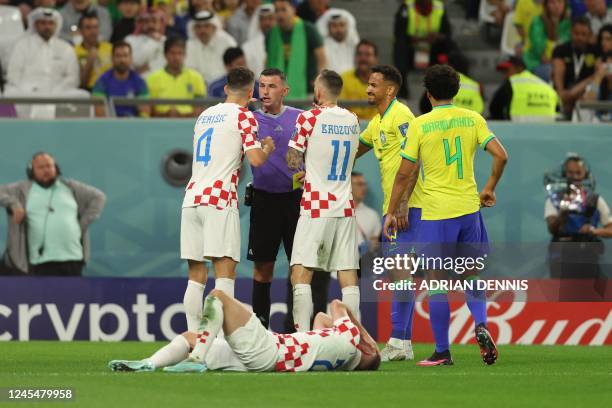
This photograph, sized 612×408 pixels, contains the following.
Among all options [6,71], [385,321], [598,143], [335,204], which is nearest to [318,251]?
[335,204]

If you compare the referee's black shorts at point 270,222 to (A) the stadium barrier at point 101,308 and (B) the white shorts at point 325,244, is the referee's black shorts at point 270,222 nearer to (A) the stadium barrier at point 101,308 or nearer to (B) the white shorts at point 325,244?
(B) the white shorts at point 325,244

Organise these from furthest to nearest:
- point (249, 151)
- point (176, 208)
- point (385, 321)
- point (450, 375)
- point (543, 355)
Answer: point (176, 208) < point (385, 321) < point (543, 355) < point (249, 151) < point (450, 375)

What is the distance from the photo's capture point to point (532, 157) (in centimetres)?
1764

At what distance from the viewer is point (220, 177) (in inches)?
460

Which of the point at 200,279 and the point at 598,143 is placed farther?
the point at 598,143

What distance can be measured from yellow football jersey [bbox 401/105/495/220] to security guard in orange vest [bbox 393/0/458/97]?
863 centimetres

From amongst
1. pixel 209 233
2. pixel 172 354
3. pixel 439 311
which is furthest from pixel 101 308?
pixel 172 354

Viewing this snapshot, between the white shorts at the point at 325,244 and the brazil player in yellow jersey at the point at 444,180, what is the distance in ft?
2.43

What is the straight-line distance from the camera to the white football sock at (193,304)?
11922 mm

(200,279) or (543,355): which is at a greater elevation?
(200,279)

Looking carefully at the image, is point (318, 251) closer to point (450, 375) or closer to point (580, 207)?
point (450, 375)

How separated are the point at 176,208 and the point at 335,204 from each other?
5.81 meters

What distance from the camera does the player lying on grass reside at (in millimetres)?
10039

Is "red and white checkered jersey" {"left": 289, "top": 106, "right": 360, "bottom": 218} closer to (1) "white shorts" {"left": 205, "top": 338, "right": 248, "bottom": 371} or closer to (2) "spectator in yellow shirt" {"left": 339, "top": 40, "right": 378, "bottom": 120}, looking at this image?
(1) "white shorts" {"left": 205, "top": 338, "right": 248, "bottom": 371}
